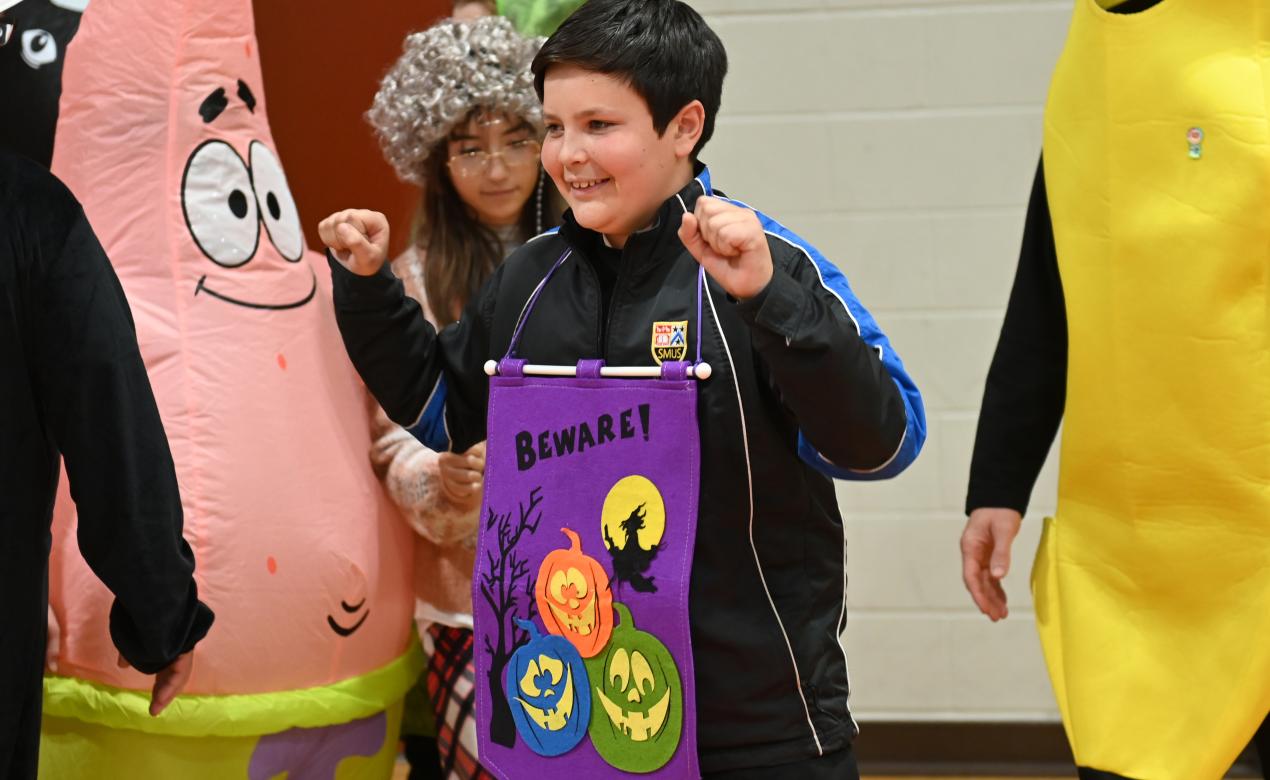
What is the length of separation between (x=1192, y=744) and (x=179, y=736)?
48.4 inches

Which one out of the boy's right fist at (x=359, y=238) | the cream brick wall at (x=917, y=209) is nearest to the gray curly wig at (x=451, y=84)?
the boy's right fist at (x=359, y=238)

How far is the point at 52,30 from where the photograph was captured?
200 centimetres

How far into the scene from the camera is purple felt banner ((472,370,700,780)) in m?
1.36

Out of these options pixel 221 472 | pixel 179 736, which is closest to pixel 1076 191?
pixel 221 472

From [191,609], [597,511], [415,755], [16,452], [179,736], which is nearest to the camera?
[597,511]

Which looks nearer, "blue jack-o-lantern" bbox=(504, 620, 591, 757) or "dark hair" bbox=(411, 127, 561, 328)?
"blue jack-o-lantern" bbox=(504, 620, 591, 757)

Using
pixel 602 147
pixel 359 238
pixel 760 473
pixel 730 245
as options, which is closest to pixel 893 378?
pixel 760 473

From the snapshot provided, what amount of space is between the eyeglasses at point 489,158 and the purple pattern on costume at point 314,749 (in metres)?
0.80

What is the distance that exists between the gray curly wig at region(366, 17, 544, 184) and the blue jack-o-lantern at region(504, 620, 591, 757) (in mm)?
930

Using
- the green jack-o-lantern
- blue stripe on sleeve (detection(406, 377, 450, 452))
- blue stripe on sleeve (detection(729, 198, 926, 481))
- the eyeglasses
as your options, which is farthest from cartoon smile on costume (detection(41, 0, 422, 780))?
blue stripe on sleeve (detection(729, 198, 926, 481))

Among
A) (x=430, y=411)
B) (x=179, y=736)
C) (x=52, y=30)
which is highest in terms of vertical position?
(x=52, y=30)

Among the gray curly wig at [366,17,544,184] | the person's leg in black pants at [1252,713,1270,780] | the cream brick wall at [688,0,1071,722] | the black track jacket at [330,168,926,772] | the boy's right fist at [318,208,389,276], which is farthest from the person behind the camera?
the cream brick wall at [688,0,1071,722]

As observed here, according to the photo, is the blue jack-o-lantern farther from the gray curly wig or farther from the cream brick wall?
the cream brick wall

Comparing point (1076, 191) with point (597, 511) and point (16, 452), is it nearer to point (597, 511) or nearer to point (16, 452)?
point (597, 511)
